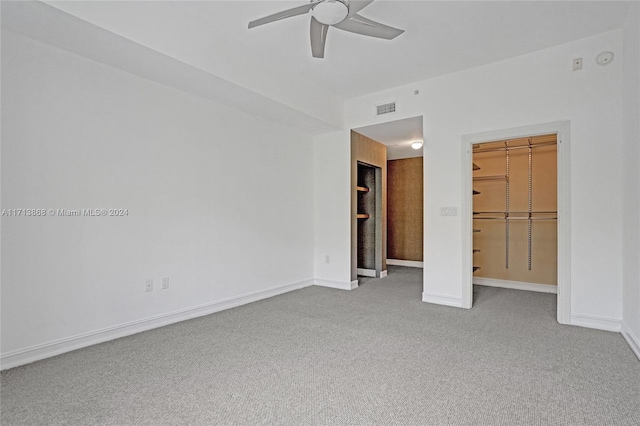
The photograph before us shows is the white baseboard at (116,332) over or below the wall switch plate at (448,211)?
below

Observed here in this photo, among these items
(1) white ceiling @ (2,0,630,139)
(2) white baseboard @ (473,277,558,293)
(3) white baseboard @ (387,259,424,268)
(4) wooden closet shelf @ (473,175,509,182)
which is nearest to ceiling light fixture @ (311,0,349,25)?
(1) white ceiling @ (2,0,630,139)

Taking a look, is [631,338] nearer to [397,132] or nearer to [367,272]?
[397,132]

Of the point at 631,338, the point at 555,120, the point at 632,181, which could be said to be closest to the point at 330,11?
the point at 555,120

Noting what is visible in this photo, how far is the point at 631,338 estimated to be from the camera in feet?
8.99

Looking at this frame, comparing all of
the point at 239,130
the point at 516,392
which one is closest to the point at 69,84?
the point at 239,130

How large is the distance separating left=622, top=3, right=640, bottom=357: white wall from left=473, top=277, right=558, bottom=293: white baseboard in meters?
1.76

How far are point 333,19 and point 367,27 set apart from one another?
13.4 inches

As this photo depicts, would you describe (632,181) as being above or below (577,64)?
below

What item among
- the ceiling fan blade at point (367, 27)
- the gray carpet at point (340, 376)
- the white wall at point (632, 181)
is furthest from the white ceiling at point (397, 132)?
the gray carpet at point (340, 376)

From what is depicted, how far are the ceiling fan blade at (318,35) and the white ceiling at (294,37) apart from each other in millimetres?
321

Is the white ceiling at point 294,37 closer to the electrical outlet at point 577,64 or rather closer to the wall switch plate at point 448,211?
the electrical outlet at point 577,64

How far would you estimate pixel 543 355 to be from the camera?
2.55m

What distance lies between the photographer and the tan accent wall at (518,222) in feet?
15.8

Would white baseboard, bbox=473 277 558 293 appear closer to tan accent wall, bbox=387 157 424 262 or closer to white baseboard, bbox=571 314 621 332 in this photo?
white baseboard, bbox=571 314 621 332
